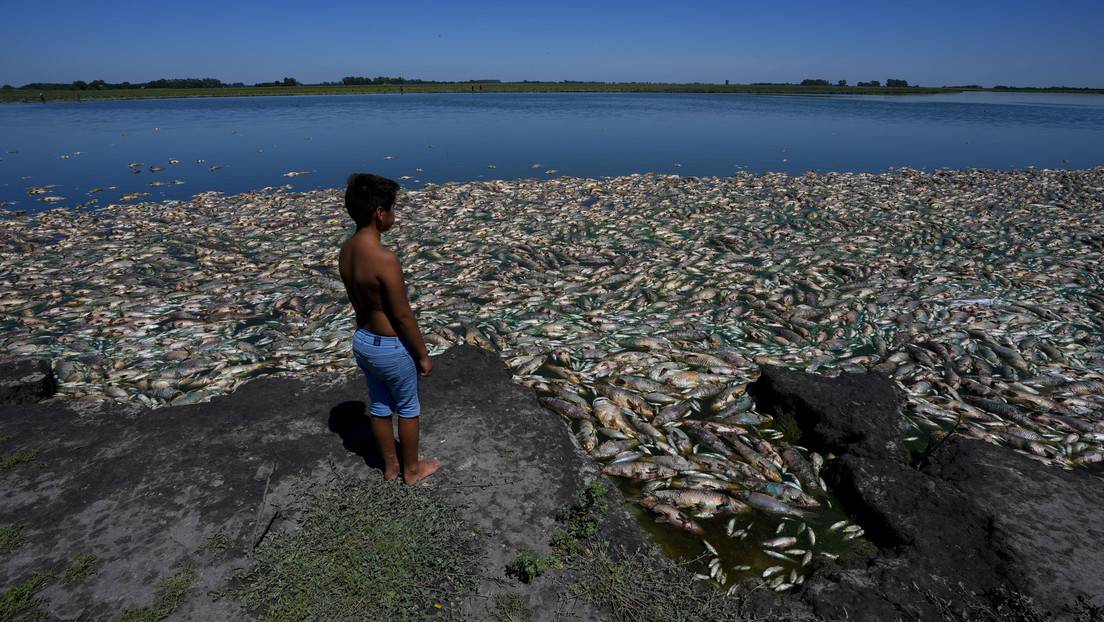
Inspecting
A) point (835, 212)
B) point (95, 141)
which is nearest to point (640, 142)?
point (835, 212)

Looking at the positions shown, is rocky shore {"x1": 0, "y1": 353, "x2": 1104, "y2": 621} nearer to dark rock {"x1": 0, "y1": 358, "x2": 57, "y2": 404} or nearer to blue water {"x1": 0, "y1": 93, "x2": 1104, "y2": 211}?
dark rock {"x1": 0, "y1": 358, "x2": 57, "y2": 404}

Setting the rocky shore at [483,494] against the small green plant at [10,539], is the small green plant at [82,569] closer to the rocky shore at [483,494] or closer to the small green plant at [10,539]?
the rocky shore at [483,494]

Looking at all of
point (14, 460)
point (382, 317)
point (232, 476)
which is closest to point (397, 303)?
point (382, 317)

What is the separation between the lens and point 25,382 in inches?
244

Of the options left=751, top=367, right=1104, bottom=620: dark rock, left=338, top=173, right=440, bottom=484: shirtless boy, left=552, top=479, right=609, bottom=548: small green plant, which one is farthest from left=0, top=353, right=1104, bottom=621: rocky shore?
left=338, top=173, right=440, bottom=484: shirtless boy

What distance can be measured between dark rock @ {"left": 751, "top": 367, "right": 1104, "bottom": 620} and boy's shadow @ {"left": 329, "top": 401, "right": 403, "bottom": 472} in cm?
361

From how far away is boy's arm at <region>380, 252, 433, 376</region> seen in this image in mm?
3977

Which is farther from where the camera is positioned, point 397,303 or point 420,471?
point 420,471

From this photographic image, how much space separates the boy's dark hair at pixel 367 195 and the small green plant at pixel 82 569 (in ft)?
10.5

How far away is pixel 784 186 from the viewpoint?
68.2ft

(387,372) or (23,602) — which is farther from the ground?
(387,372)

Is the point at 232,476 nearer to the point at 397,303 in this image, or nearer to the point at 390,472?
the point at 390,472

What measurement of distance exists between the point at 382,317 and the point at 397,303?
23 centimetres

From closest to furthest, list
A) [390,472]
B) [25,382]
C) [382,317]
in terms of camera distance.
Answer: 1. [382,317]
2. [390,472]
3. [25,382]
